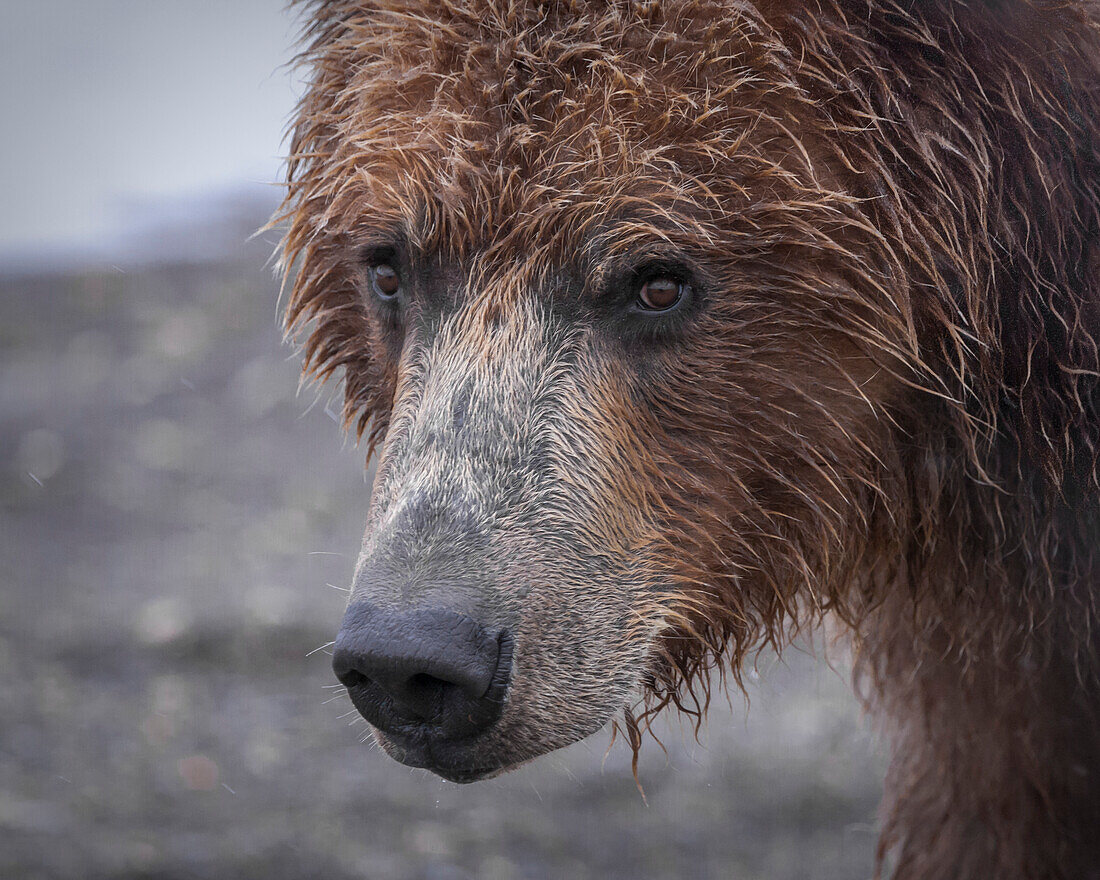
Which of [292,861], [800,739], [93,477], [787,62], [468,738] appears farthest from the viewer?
[93,477]

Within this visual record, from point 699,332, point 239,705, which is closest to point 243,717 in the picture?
point 239,705

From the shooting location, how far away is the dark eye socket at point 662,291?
235cm

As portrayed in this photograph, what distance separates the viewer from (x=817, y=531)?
8.38 feet

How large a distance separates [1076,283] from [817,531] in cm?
72

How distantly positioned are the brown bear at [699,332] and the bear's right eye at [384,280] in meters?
0.03

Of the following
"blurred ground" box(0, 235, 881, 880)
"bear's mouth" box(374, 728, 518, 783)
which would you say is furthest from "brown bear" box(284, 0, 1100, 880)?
"blurred ground" box(0, 235, 881, 880)

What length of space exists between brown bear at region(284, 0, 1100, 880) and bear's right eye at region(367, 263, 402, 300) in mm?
31

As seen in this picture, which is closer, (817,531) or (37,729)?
(817,531)

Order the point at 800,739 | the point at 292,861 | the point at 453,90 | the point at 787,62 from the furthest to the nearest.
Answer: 1. the point at 800,739
2. the point at 292,861
3. the point at 453,90
4. the point at 787,62

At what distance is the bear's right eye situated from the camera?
2.67 m

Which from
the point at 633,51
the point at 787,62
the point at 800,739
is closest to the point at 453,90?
the point at 633,51

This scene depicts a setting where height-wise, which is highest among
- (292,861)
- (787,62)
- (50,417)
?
(50,417)

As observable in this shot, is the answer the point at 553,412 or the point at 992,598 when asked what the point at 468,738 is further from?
the point at 992,598

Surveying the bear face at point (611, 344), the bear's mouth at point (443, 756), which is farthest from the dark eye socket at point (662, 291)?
the bear's mouth at point (443, 756)
